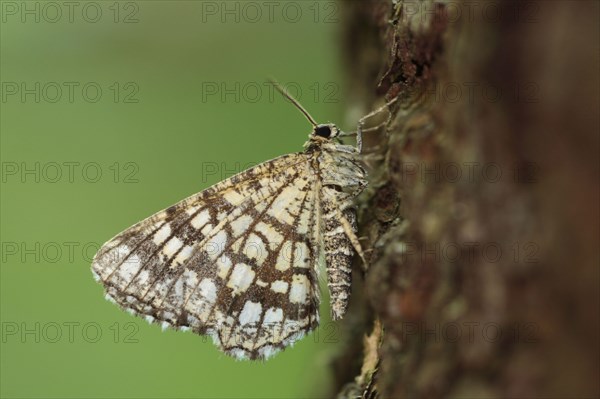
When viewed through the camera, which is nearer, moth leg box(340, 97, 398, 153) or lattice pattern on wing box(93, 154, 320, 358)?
moth leg box(340, 97, 398, 153)

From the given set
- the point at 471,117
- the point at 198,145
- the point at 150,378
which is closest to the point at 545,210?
the point at 471,117

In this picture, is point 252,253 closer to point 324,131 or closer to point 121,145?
point 324,131

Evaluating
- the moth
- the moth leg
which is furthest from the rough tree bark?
the moth

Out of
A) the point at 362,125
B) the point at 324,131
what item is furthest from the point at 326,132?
the point at 362,125

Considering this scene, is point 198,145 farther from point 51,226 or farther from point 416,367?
point 416,367

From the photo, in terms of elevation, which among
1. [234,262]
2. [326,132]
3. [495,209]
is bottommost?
[234,262]

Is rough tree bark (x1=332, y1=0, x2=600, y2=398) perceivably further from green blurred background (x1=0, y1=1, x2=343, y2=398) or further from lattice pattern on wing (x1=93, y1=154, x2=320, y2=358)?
green blurred background (x1=0, y1=1, x2=343, y2=398)
